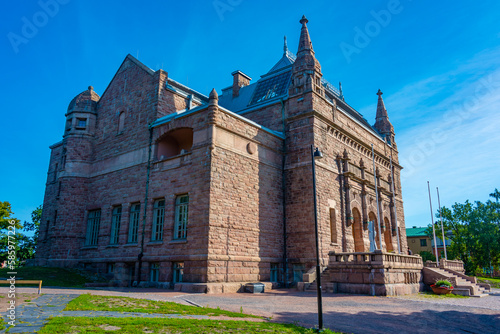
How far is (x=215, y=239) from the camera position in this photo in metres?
18.2

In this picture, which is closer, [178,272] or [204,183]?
[204,183]

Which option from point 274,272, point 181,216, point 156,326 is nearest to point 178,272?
point 181,216

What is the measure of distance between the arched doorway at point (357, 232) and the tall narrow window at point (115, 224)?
16273 mm

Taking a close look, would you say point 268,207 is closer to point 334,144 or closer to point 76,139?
point 334,144

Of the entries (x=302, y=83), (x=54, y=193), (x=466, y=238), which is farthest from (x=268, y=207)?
(x=466, y=238)

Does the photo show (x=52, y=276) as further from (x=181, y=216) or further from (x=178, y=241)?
(x=181, y=216)

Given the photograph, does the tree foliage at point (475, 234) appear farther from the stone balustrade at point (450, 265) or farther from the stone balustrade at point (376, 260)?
the stone balustrade at point (376, 260)

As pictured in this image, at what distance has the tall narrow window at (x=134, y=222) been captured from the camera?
74.0 ft

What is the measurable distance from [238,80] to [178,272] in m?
19.2

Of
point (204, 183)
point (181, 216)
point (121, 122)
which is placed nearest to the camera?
point (204, 183)

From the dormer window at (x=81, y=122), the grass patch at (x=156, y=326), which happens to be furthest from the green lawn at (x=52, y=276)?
the grass patch at (x=156, y=326)

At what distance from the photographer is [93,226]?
84.3ft

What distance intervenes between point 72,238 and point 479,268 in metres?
50.8

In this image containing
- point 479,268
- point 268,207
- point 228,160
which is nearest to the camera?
point 228,160
